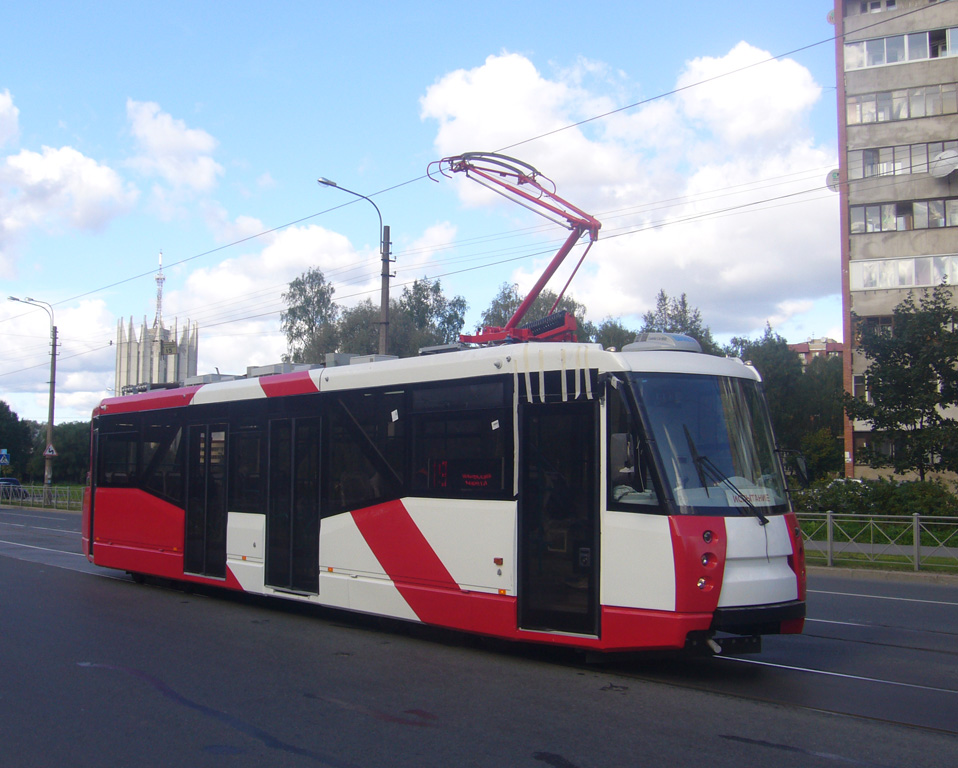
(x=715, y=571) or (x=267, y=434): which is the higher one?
(x=267, y=434)

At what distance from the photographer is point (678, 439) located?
23.9ft

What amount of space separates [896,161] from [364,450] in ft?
122


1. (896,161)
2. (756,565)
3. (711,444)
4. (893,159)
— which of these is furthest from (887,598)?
(893,159)

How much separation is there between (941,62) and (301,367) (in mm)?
37973

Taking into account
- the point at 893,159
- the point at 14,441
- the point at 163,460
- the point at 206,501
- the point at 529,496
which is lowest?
the point at 206,501

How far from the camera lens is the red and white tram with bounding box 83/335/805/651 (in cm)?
706

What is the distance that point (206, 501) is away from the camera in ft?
38.9

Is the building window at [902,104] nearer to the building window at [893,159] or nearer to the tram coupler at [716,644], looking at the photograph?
the building window at [893,159]

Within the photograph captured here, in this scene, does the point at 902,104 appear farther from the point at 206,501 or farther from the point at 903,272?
the point at 206,501

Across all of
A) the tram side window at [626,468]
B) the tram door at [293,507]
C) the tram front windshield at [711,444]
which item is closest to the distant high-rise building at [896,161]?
the tram door at [293,507]

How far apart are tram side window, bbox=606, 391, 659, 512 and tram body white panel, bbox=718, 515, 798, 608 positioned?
0.71 meters

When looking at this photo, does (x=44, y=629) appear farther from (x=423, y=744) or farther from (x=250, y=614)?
(x=423, y=744)

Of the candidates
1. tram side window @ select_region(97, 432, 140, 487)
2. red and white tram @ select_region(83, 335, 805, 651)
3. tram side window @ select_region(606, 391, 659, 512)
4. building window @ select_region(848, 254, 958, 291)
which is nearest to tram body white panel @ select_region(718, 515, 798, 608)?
red and white tram @ select_region(83, 335, 805, 651)

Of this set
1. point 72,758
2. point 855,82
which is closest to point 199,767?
point 72,758
